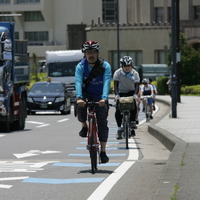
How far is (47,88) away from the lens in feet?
133

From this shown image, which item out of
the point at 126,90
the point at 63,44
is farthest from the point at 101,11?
the point at 126,90

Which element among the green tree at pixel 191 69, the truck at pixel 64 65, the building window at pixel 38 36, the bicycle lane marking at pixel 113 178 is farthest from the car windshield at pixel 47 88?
the building window at pixel 38 36

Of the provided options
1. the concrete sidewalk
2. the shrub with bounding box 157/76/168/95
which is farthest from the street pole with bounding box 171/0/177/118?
the shrub with bounding box 157/76/168/95

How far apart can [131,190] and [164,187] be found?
753mm

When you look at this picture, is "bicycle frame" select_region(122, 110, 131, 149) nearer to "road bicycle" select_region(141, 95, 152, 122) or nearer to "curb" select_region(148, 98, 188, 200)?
"curb" select_region(148, 98, 188, 200)

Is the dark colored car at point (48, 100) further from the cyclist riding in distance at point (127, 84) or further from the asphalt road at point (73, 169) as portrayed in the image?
the cyclist riding in distance at point (127, 84)

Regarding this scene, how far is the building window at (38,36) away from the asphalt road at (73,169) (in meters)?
101

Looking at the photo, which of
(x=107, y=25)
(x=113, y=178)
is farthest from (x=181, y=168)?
(x=107, y=25)

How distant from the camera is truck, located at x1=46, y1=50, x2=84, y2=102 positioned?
53.7 meters

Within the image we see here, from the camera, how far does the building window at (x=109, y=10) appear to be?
395 feet

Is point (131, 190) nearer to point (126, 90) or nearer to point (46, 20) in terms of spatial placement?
point (126, 90)

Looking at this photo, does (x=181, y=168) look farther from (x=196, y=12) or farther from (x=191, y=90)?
(x=196, y=12)

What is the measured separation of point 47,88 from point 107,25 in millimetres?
59600

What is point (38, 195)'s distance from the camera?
420 inches
